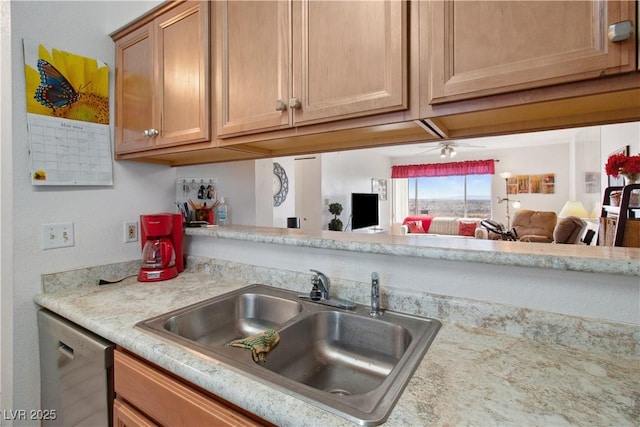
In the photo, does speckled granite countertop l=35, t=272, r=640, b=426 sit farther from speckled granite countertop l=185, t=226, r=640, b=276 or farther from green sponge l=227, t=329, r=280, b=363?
speckled granite countertop l=185, t=226, r=640, b=276

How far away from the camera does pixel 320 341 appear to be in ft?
3.41

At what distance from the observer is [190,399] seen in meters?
0.74

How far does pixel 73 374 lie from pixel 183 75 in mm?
1196

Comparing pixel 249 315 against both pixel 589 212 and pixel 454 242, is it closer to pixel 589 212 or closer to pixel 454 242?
pixel 454 242

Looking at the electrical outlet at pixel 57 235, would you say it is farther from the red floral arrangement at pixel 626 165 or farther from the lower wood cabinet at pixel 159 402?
the red floral arrangement at pixel 626 165

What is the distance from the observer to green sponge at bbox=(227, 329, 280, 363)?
79 cm

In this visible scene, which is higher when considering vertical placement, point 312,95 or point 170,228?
point 312,95

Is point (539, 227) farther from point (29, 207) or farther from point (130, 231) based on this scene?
point (29, 207)

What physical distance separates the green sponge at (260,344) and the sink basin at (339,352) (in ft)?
0.16

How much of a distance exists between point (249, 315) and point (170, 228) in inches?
24.0

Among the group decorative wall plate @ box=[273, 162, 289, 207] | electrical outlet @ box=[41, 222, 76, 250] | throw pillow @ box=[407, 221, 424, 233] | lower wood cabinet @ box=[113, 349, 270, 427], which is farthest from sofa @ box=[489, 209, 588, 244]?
electrical outlet @ box=[41, 222, 76, 250]

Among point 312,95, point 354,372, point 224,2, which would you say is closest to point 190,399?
point 354,372

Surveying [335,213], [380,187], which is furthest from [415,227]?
[335,213]

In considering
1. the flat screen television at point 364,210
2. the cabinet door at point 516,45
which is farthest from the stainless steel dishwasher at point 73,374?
the flat screen television at point 364,210
